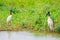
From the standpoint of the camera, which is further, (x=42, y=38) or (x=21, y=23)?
(x=21, y=23)

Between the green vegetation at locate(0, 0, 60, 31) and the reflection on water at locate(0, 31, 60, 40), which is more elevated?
the green vegetation at locate(0, 0, 60, 31)

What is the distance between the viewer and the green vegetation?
20.0 meters

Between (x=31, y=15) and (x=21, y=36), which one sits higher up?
(x=31, y=15)

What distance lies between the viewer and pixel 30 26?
20.1m

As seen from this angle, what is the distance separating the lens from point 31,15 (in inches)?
859

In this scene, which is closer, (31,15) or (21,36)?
(21,36)

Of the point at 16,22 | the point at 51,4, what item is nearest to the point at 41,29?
the point at 16,22

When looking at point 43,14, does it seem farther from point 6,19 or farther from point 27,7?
point 27,7

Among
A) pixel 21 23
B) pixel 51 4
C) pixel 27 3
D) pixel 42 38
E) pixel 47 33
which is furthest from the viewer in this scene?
pixel 27 3

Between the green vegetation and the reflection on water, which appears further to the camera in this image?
the green vegetation

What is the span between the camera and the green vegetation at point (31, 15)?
20.0 metres

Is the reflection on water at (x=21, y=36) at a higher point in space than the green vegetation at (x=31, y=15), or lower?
lower

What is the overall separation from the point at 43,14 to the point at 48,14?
726mm

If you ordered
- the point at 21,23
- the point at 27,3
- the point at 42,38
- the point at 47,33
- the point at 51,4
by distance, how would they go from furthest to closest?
the point at 27,3 → the point at 51,4 → the point at 21,23 → the point at 47,33 → the point at 42,38
